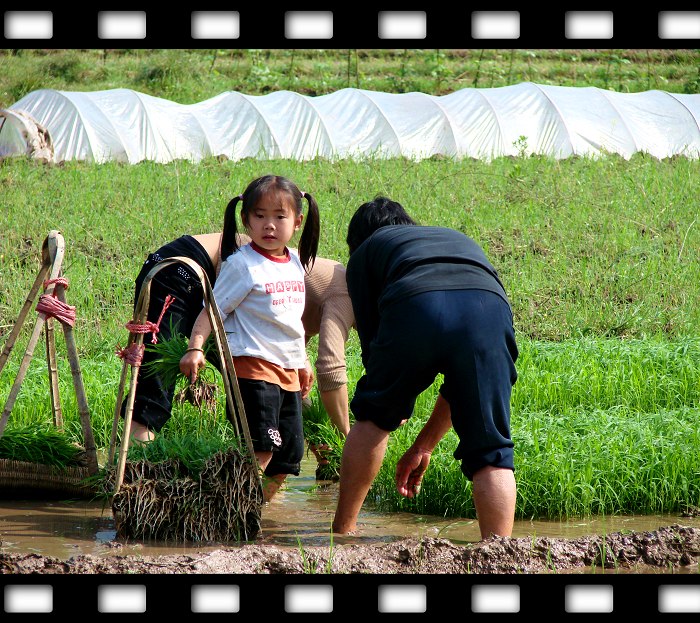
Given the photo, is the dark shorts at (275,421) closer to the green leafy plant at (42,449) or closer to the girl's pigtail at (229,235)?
the girl's pigtail at (229,235)

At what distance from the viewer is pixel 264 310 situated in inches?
156

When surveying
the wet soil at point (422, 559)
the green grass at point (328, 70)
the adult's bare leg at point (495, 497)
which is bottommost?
the wet soil at point (422, 559)

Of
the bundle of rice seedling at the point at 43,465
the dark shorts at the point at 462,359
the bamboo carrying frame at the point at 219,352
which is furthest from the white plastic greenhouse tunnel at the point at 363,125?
the dark shorts at the point at 462,359

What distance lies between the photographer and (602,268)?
8.96 metres

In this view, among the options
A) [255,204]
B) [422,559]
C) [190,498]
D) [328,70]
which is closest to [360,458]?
[422,559]

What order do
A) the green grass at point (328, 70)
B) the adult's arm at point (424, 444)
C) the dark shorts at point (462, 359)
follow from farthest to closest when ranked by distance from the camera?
the green grass at point (328, 70) < the adult's arm at point (424, 444) < the dark shorts at point (462, 359)

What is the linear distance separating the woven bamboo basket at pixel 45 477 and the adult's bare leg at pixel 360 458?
137cm

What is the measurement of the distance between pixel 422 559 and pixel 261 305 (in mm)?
1225

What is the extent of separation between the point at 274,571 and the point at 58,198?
7.75 metres

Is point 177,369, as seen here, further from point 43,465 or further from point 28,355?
point 43,465

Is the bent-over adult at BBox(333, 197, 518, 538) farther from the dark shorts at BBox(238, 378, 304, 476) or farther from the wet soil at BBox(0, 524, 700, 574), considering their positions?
the dark shorts at BBox(238, 378, 304, 476)

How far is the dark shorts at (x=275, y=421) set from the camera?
4.02 meters

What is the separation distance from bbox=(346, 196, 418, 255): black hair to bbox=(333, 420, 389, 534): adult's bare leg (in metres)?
0.79

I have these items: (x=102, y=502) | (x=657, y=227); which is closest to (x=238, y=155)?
(x=657, y=227)
